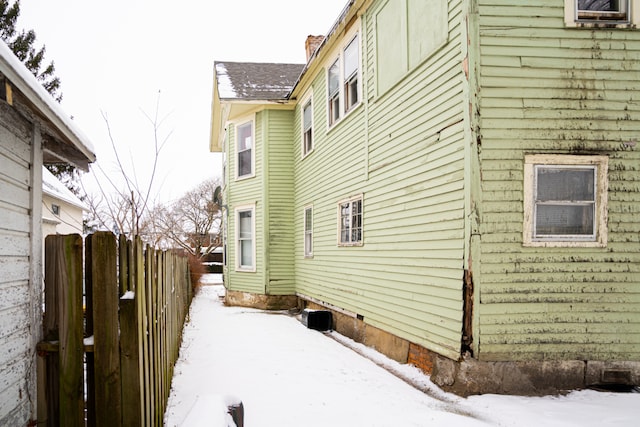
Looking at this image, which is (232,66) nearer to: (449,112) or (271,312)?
(271,312)

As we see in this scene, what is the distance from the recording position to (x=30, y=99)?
260 cm

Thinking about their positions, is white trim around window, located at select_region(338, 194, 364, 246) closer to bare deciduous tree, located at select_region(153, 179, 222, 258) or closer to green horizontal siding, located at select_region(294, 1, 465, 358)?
green horizontal siding, located at select_region(294, 1, 465, 358)

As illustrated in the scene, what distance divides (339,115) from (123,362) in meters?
8.12

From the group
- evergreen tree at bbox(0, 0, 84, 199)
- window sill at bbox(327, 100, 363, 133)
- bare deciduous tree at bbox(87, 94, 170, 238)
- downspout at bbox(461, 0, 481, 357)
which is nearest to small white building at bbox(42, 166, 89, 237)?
evergreen tree at bbox(0, 0, 84, 199)

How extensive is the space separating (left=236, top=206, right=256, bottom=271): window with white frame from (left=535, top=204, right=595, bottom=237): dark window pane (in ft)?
32.6

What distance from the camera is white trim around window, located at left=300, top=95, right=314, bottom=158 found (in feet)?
41.2

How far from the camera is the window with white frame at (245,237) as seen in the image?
1427cm

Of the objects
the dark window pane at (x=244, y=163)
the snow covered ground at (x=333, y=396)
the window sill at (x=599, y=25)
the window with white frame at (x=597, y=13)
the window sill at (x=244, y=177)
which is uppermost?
the window with white frame at (x=597, y=13)

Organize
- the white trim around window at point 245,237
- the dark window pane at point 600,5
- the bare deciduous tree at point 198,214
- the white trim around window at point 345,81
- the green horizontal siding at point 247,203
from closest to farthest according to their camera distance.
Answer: the dark window pane at point 600,5
the white trim around window at point 345,81
the green horizontal siding at point 247,203
the white trim around window at point 245,237
the bare deciduous tree at point 198,214

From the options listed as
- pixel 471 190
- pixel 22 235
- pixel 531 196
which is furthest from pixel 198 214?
pixel 22 235

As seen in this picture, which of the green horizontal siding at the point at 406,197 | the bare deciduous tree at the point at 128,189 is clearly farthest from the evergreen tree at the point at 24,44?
the green horizontal siding at the point at 406,197

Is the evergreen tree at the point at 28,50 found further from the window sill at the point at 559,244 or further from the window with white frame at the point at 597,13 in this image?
the window with white frame at the point at 597,13

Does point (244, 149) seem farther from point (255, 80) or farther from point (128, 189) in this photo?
point (128, 189)

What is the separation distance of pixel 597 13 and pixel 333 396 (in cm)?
572
